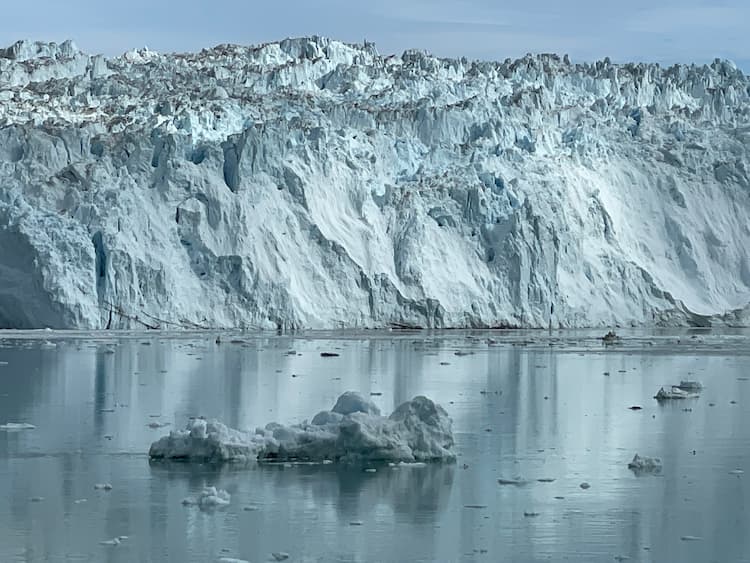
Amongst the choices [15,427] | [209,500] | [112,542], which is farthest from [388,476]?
[15,427]

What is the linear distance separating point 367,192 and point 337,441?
28.8 meters

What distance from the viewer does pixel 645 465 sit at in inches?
412

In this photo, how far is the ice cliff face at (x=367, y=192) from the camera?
33719mm

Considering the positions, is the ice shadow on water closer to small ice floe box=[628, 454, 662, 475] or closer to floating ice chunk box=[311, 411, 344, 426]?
floating ice chunk box=[311, 411, 344, 426]

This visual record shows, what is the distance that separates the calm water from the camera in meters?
7.67

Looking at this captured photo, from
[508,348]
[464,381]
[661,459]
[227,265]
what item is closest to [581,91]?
[227,265]

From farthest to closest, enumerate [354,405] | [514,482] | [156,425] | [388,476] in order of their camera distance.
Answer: [156,425] < [354,405] < [388,476] < [514,482]

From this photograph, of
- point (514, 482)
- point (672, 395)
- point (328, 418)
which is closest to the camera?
point (514, 482)

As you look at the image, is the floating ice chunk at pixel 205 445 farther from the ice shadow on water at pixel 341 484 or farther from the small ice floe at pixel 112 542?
the small ice floe at pixel 112 542

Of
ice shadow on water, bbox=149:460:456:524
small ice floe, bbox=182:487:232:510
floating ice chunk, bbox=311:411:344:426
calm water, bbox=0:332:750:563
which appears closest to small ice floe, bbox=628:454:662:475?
calm water, bbox=0:332:750:563

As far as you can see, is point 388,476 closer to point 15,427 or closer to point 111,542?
point 111,542

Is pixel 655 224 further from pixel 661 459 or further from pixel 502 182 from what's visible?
pixel 661 459

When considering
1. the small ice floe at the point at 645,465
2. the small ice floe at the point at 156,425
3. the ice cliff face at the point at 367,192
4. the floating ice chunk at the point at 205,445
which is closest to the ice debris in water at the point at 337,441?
the floating ice chunk at the point at 205,445

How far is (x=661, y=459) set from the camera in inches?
436
